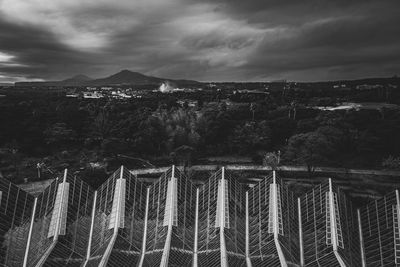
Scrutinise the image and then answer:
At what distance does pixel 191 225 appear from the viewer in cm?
3862

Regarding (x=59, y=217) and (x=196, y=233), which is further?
(x=196, y=233)

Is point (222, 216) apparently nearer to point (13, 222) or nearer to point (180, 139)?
point (13, 222)

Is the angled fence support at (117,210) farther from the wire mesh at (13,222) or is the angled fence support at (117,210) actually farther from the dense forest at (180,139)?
the dense forest at (180,139)

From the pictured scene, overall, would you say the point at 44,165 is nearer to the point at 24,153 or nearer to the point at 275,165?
the point at 24,153

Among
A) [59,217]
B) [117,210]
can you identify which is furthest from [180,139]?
[59,217]

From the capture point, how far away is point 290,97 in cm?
14812

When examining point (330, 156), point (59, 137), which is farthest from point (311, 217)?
point (59, 137)

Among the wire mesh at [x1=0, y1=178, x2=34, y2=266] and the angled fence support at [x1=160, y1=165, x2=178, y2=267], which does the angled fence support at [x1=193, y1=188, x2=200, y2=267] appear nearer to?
the angled fence support at [x1=160, y1=165, x2=178, y2=267]

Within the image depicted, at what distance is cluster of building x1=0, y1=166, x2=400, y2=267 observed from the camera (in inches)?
1321

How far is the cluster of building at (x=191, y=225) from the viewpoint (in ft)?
110

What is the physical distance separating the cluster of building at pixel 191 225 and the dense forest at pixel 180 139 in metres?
23.1

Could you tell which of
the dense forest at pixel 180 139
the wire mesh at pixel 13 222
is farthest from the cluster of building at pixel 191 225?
the dense forest at pixel 180 139

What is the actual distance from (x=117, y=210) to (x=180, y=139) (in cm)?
4573

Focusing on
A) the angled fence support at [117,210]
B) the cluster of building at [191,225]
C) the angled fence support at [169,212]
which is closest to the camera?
the angled fence support at [117,210]
